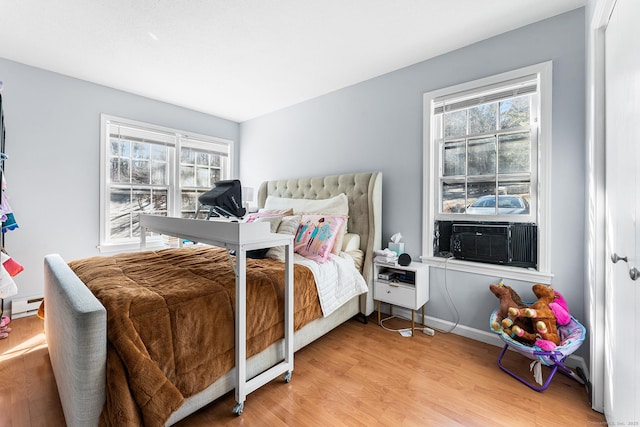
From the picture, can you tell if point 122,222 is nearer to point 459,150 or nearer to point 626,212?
point 459,150

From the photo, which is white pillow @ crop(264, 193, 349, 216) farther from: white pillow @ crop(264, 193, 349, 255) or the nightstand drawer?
the nightstand drawer

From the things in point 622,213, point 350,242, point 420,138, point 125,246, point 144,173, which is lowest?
point 125,246

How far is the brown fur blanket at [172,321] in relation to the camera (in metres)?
1.12

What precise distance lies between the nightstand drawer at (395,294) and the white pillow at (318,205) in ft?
2.59

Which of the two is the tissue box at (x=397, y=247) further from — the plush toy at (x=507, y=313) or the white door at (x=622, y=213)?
the white door at (x=622, y=213)

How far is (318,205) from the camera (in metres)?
3.05

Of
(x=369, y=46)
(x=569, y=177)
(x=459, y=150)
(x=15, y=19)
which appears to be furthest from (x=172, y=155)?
(x=569, y=177)

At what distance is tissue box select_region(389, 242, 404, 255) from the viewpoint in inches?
107

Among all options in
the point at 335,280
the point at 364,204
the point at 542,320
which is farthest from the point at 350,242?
the point at 542,320

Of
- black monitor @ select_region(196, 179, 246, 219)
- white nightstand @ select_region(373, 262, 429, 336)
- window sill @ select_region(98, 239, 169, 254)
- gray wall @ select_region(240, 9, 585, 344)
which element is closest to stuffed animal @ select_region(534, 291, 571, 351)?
gray wall @ select_region(240, 9, 585, 344)

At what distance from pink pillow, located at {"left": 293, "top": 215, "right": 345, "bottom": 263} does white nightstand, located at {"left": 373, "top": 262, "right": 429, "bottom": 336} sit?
557 mm

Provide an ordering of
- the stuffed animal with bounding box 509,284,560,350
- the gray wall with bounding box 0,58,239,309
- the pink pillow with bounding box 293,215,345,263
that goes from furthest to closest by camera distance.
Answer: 1. the gray wall with bounding box 0,58,239,309
2. the pink pillow with bounding box 293,215,345,263
3. the stuffed animal with bounding box 509,284,560,350

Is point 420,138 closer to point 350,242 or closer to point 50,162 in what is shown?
point 350,242

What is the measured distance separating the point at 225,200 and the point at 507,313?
2.14 m
